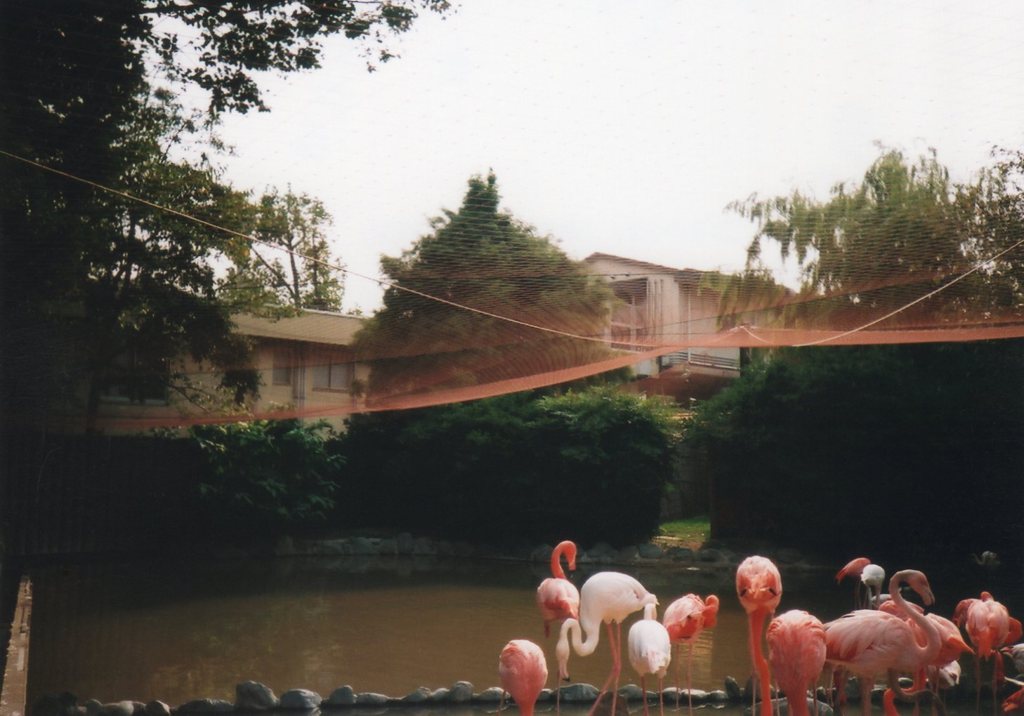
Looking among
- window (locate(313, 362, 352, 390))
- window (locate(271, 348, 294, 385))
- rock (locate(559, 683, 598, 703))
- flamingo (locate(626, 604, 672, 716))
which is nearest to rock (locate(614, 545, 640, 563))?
window (locate(313, 362, 352, 390))

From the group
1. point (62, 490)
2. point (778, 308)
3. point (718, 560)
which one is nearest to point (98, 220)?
point (778, 308)

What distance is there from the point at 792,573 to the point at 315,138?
7827 millimetres

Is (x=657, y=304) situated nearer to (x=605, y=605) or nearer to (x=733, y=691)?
(x=605, y=605)

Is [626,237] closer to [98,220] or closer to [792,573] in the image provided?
[98,220]

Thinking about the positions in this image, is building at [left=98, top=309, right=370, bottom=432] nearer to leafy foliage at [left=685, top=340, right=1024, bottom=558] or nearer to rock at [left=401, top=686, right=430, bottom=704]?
rock at [left=401, top=686, right=430, bottom=704]

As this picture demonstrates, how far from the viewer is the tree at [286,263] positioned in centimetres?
453

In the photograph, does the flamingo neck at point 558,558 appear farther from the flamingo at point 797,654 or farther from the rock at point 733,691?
the flamingo at point 797,654

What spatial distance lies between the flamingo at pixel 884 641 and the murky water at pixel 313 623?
1.99 metres

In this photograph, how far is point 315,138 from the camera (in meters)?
3.61

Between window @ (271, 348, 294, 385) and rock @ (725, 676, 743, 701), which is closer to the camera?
rock @ (725, 676, 743, 701)

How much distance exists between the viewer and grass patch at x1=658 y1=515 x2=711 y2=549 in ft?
40.7

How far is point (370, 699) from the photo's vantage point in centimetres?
442

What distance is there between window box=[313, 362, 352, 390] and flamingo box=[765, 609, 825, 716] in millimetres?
3528

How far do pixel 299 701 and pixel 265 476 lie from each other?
288 inches
